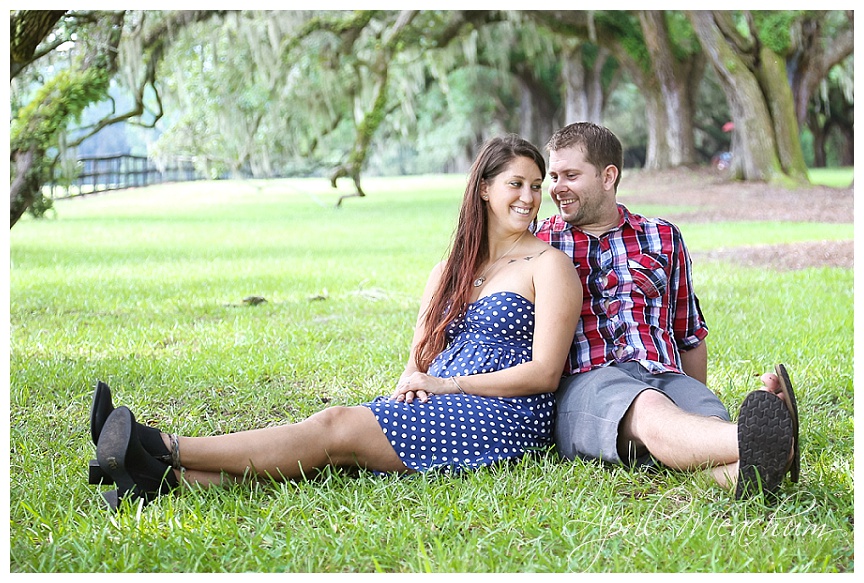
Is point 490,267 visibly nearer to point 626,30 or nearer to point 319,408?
point 319,408

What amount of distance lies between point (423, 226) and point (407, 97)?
8368mm

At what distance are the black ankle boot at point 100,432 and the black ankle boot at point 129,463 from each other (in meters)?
0.03

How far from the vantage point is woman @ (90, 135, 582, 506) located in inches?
113

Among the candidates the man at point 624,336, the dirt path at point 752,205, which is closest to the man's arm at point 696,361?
the man at point 624,336

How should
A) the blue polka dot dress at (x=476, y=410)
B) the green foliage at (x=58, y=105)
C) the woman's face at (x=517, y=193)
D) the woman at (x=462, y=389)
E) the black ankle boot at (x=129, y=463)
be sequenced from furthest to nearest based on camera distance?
the green foliage at (x=58, y=105), the woman's face at (x=517, y=193), the blue polka dot dress at (x=476, y=410), the woman at (x=462, y=389), the black ankle boot at (x=129, y=463)

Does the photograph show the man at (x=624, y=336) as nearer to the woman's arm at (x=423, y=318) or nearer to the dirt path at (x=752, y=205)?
the woman's arm at (x=423, y=318)

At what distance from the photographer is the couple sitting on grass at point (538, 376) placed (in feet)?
9.25

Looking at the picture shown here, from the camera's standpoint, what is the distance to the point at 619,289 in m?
3.47

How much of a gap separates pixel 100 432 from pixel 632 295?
1806 mm

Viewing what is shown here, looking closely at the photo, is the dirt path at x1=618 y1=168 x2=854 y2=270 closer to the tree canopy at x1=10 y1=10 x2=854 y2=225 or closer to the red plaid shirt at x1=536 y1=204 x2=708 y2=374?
the tree canopy at x1=10 y1=10 x2=854 y2=225

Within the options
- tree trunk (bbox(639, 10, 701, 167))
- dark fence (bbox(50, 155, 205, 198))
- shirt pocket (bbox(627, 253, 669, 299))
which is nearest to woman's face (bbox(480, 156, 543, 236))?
shirt pocket (bbox(627, 253, 669, 299))

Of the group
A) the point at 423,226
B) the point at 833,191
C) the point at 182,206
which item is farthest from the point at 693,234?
the point at 182,206

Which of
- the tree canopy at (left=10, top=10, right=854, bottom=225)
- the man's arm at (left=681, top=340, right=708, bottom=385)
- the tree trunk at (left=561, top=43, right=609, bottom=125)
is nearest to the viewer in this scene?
the man's arm at (left=681, top=340, right=708, bottom=385)

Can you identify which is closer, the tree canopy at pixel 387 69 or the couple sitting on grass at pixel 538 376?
the couple sitting on grass at pixel 538 376
